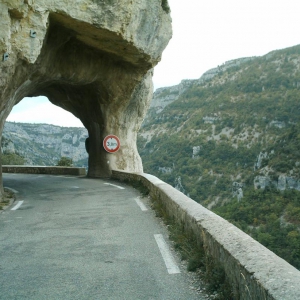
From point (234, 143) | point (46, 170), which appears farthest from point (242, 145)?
point (46, 170)

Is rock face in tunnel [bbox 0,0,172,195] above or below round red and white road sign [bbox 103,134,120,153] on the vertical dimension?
above

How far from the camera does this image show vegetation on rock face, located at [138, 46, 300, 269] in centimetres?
6259

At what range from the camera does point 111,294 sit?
160 inches

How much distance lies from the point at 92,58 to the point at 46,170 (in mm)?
12721

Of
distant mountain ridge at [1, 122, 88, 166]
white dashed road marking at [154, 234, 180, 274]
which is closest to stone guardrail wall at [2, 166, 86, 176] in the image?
white dashed road marking at [154, 234, 180, 274]

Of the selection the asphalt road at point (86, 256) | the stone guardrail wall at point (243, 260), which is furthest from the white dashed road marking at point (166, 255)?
the stone guardrail wall at point (243, 260)

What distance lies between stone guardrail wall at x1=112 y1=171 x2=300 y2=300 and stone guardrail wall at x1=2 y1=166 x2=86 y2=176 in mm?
20769

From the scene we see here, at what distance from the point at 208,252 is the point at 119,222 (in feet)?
12.0

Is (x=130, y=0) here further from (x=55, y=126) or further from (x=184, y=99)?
(x=55, y=126)

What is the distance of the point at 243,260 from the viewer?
11.5 feet

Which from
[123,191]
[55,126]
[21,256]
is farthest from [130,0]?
[55,126]

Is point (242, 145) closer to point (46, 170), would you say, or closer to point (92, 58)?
point (46, 170)

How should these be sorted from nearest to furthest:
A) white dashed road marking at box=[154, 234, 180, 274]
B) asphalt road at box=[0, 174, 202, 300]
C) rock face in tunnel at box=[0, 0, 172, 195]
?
asphalt road at box=[0, 174, 202, 300] → white dashed road marking at box=[154, 234, 180, 274] → rock face in tunnel at box=[0, 0, 172, 195]

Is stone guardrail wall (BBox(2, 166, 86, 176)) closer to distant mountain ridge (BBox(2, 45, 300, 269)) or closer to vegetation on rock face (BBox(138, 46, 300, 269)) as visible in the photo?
distant mountain ridge (BBox(2, 45, 300, 269))
